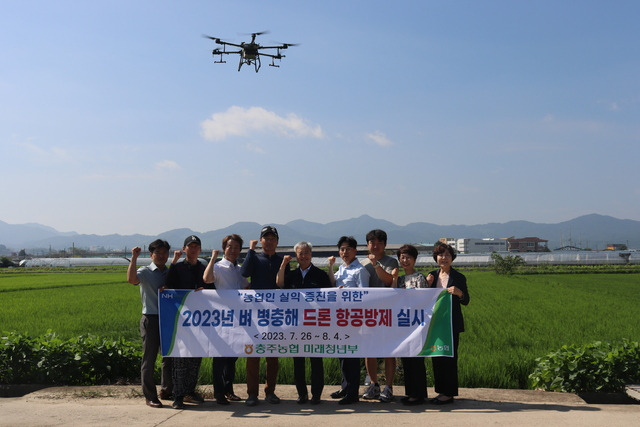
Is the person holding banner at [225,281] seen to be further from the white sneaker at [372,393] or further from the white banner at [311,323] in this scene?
the white sneaker at [372,393]

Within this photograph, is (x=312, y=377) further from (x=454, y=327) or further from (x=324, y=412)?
(x=454, y=327)

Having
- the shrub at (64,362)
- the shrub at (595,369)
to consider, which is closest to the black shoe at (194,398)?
the shrub at (64,362)

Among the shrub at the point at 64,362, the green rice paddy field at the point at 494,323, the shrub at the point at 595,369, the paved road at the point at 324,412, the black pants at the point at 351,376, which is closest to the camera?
the paved road at the point at 324,412

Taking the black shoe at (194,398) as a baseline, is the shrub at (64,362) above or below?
above

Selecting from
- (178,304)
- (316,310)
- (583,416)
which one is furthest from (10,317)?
(583,416)

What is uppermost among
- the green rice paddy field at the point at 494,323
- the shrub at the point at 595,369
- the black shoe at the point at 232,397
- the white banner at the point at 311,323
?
the white banner at the point at 311,323

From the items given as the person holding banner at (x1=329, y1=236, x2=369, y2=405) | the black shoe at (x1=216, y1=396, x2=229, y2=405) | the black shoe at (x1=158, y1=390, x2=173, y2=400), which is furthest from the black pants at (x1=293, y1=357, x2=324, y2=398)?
the black shoe at (x1=158, y1=390, x2=173, y2=400)
